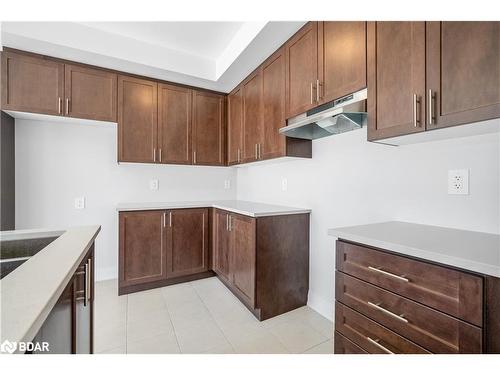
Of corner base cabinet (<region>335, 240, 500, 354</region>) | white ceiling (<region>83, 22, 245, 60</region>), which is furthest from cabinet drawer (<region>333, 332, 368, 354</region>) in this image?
white ceiling (<region>83, 22, 245, 60</region>)

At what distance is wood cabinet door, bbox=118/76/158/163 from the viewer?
258 centimetres

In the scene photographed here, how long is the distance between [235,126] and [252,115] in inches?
16.9

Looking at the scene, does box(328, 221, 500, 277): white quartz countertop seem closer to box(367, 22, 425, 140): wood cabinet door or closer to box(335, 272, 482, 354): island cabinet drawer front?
box(335, 272, 482, 354): island cabinet drawer front

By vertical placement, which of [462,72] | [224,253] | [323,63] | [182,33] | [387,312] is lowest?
[224,253]

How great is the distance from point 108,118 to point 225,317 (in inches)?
91.3

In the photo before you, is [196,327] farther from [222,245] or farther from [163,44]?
[163,44]

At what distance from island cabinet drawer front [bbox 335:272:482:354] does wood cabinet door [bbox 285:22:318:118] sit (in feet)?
4.21

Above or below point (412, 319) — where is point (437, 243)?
above

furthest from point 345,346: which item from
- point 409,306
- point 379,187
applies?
point 379,187

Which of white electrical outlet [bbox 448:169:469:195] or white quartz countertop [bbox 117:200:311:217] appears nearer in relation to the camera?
white electrical outlet [bbox 448:169:469:195]

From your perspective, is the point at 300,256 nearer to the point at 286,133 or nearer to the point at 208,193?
the point at 286,133

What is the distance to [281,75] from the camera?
83.4 inches

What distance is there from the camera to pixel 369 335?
1129 millimetres
